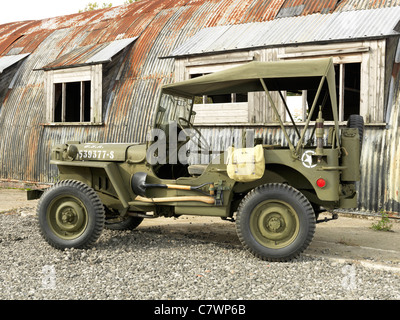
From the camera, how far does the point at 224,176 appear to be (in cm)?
589

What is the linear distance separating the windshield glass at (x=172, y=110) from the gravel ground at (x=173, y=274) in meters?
1.83

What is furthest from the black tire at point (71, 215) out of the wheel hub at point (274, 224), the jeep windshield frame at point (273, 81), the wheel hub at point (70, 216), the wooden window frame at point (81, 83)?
the wooden window frame at point (81, 83)

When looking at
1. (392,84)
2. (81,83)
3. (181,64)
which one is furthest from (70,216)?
(81,83)

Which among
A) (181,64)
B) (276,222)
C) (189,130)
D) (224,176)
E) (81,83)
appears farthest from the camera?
(81,83)

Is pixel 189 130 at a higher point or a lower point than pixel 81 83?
lower

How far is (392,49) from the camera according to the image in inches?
377

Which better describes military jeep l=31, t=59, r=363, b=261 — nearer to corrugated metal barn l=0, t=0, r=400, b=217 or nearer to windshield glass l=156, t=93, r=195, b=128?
windshield glass l=156, t=93, r=195, b=128

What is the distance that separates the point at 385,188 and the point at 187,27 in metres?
7.42

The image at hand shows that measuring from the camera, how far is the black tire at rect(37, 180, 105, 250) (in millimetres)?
6043

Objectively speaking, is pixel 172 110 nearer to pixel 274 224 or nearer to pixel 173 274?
pixel 274 224

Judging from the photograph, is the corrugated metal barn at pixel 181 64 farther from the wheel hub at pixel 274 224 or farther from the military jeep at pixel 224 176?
the wheel hub at pixel 274 224

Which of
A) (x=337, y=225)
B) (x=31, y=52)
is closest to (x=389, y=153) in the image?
(x=337, y=225)

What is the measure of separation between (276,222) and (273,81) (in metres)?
2.09

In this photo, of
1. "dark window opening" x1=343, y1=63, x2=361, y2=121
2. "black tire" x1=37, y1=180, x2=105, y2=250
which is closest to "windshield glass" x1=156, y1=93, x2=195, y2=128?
"black tire" x1=37, y1=180, x2=105, y2=250
